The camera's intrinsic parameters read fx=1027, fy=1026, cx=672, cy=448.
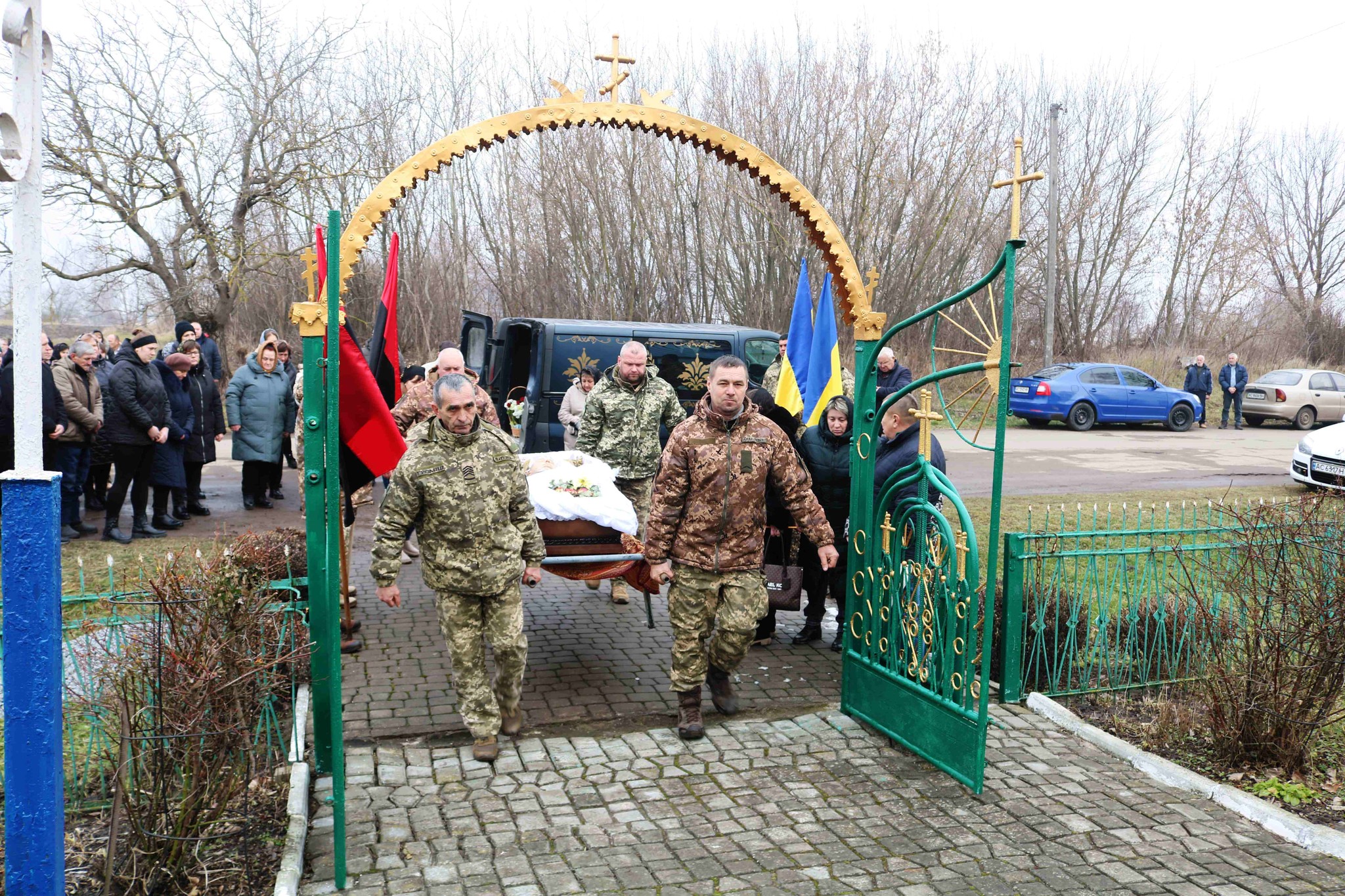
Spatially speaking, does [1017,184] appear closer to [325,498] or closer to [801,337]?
[325,498]

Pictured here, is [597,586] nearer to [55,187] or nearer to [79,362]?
[79,362]

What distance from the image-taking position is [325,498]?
4.38 meters

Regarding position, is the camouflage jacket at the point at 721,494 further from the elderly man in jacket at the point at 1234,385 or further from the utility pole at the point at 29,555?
the elderly man in jacket at the point at 1234,385

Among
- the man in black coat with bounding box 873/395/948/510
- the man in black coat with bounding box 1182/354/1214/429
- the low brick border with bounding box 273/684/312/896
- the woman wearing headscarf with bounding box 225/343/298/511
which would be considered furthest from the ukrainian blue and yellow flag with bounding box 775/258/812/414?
the man in black coat with bounding box 1182/354/1214/429

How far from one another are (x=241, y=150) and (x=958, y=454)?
1673 centimetres

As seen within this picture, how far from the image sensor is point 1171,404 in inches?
952

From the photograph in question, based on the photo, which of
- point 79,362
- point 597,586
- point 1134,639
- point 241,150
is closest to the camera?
point 1134,639

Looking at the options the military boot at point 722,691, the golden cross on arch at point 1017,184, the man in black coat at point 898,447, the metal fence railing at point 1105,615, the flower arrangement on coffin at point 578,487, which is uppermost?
the golden cross on arch at point 1017,184

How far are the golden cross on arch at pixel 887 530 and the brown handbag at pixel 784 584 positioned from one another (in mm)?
1307

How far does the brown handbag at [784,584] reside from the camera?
666cm

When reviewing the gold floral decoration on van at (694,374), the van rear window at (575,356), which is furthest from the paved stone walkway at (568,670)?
the gold floral decoration on van at (694,374)

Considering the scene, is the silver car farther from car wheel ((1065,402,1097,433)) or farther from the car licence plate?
the car licence plate

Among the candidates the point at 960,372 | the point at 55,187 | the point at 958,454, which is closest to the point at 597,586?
the point at 960,372

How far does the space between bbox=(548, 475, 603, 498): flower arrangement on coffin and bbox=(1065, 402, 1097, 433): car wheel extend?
1954cm
